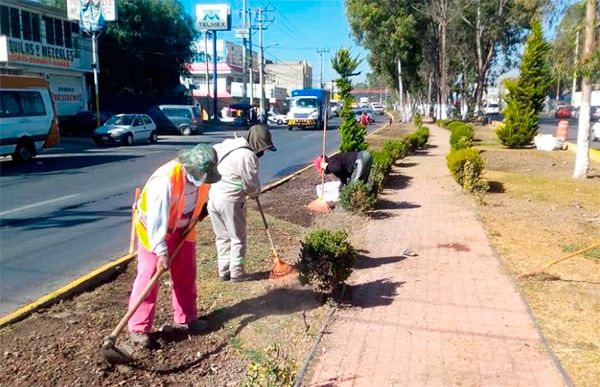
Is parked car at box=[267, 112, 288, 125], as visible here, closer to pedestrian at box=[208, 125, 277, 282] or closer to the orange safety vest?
pedestrian at box=[208, 125, 277, 282]

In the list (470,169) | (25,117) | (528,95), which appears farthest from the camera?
(528,95)

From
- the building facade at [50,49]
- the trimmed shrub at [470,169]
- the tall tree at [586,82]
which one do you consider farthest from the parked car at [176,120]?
the trimmed shrub at [470,169]

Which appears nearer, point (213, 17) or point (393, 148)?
point (393, 148)

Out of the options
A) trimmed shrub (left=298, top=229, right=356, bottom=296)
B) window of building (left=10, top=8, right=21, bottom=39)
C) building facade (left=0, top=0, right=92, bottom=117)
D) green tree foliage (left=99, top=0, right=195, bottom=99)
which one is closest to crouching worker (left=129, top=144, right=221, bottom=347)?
trimmed shrub (left=298, top=229, right=356, bottom=296)

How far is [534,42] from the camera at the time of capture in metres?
20.9

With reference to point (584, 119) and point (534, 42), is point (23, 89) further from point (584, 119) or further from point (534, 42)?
point (534, 42)

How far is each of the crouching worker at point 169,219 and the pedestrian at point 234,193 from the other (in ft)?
3.43

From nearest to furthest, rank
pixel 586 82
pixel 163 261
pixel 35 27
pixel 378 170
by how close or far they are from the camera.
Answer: pixel 163 261
pixel 378 170
pixel 586 82
pixel 35 27

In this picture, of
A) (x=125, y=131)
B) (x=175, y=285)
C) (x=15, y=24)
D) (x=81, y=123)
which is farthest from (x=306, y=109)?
(x=175, y=285)

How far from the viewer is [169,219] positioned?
11.9 ft

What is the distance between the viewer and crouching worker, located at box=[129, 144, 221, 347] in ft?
11.5

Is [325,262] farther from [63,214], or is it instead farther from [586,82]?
[586,82]

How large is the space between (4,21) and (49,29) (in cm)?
346

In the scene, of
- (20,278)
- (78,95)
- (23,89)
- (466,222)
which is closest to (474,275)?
(466,222)
